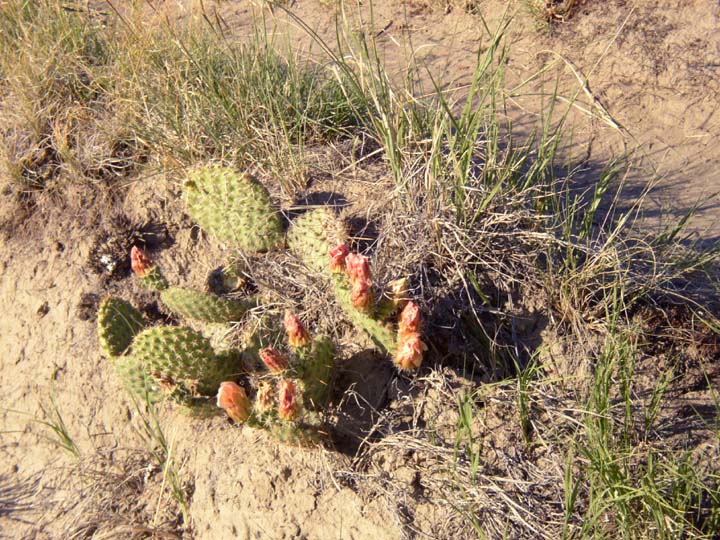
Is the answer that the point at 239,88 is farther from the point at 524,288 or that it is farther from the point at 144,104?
the point at 524,288

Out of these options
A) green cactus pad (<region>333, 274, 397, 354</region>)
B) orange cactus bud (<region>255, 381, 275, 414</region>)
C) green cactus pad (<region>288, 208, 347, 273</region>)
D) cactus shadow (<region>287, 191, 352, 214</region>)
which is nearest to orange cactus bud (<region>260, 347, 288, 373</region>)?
orange cactus bud (<region>255, 381, 275, 414</region>)

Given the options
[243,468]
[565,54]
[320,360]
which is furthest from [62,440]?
[565,54]

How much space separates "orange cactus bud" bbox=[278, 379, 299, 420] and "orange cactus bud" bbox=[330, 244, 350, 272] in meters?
0.41

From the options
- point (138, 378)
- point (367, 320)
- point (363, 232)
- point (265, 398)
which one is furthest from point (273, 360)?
point (363, 232)

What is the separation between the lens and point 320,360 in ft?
7.22

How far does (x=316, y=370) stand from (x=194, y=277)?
3.28 feet

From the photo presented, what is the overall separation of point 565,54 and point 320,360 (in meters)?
2.95

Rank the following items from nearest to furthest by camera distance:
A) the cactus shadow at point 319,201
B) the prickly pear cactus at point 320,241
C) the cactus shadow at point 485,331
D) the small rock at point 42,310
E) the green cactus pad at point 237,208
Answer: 1. the prickly pear cactus at point 320,241
2. the cactus shadow at point 485,331
3. the green cactus pad at point 237,208
4. the cactus shadow at point 319,201
5. the small rock at point 42,310

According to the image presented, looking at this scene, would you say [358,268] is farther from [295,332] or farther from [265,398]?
[265,398]

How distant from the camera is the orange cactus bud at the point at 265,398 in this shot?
2021mm

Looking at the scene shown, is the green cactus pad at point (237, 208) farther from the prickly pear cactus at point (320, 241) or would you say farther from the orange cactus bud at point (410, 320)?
the orange cactus bud at point (410, 320)

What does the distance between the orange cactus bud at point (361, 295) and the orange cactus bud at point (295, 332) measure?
7.8 inches

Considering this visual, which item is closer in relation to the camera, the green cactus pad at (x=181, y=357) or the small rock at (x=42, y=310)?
the green cactus pad at (x=181, y=357)

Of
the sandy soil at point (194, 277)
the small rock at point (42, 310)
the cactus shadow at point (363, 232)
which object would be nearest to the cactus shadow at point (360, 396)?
the sandy soil at point (194, 277)
